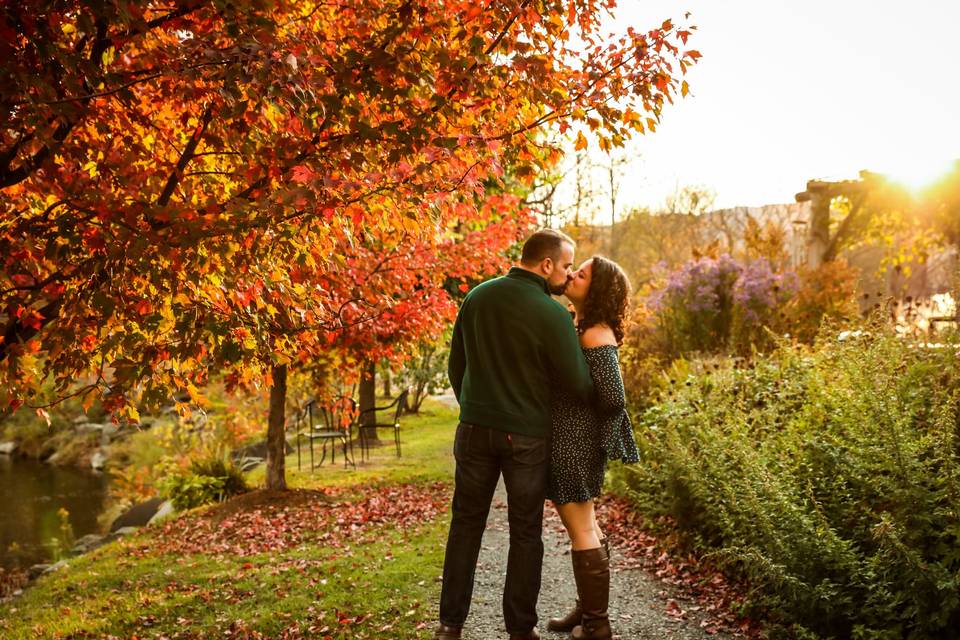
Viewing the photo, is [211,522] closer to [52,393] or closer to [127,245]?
[52,393]

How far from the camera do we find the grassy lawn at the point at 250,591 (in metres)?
4.57

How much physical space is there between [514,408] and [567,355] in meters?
0.36

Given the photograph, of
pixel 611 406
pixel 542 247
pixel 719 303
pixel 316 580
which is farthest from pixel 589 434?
pixel 719 303

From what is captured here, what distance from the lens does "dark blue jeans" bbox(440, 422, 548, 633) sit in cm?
357

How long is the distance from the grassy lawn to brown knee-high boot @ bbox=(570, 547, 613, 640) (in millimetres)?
997

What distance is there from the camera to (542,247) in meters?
3.70

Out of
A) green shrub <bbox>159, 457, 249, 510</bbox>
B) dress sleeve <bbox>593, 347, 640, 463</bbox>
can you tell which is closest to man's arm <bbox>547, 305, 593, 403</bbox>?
dress sleeve <bbox>593, 347, 640, 463</bbox>

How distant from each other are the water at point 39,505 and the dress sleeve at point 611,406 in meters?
9.31

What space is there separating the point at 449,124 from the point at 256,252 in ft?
3.45

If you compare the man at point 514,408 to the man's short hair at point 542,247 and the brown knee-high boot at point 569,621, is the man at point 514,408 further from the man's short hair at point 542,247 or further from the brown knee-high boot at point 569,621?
the brown knee-high boot at point 569,621

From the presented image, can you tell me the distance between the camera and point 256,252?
3.01 meters

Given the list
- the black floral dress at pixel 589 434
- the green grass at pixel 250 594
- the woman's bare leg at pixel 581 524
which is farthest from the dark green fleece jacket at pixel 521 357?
the green grass at pixel 250 594

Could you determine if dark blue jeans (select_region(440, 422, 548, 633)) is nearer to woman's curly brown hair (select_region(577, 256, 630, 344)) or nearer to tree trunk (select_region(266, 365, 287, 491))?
woman's curly brown hair (select_region(577, 256, 630, 344))

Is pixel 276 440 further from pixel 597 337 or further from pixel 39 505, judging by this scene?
pixel 39 505
